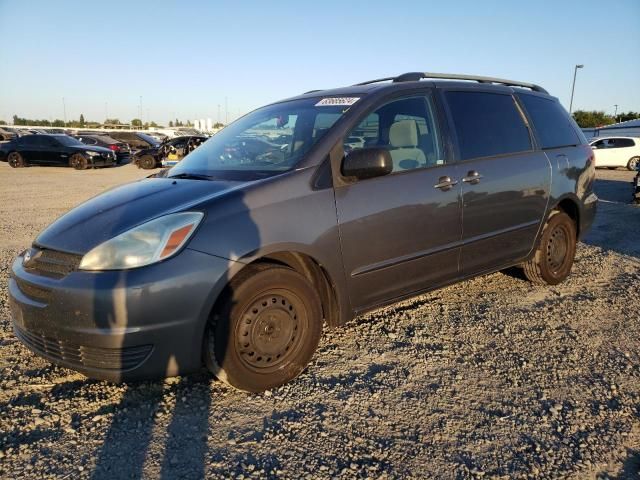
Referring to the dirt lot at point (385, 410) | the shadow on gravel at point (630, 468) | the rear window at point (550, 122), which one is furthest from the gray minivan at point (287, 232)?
the shadow on gravel at point (630, 468)

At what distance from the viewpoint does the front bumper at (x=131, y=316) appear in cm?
238

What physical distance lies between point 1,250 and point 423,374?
564 cm

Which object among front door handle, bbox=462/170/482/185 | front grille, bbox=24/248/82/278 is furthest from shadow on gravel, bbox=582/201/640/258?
front grille, bbox=24/248/82/278

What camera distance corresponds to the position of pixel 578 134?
4.97 m

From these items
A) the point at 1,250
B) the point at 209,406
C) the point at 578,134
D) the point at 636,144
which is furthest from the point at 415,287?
the point at 636,144

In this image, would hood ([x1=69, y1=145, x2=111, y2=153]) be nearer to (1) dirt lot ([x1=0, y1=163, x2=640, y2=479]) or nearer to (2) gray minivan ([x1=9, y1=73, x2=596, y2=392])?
(1) dirt lot ([x1=0, y1=163, x2=640, y2=479])

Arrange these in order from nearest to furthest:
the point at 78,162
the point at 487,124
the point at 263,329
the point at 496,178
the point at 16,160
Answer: the point at 263,329 < the point at 496,178 < the point at 487,124 < the point at 78,162 < the point at 16,160

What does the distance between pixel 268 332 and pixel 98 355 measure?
2.92 feet

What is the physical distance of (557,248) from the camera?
15.5ft

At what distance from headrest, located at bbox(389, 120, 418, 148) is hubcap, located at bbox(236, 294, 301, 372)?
142 cm

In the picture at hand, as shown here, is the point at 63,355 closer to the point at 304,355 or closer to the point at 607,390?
the point at 304,355

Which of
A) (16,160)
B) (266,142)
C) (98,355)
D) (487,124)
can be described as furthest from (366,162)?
(16,160)

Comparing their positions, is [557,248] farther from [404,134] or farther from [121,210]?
[121,210]

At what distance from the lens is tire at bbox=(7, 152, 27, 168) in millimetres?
20562
